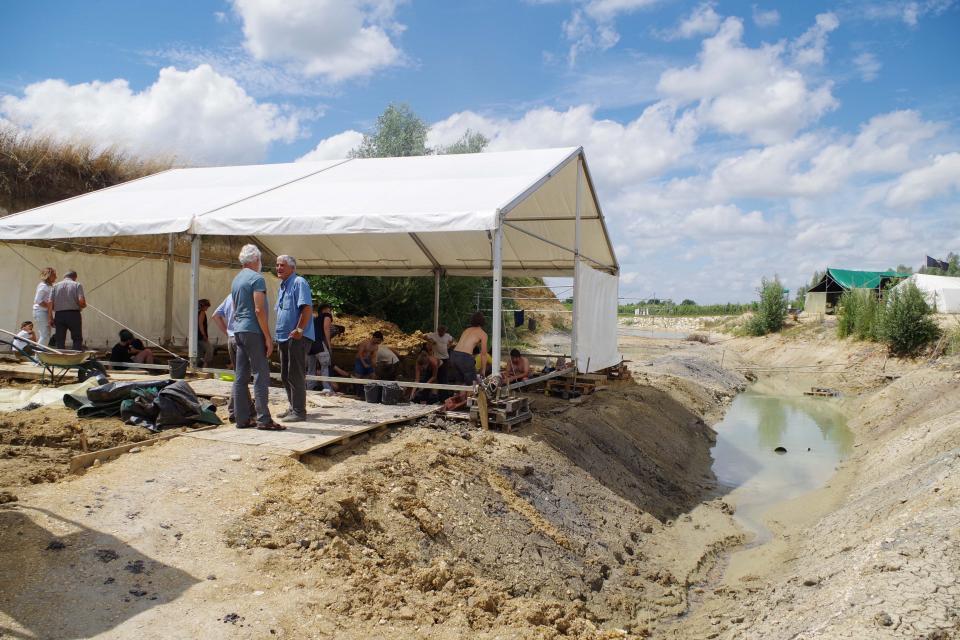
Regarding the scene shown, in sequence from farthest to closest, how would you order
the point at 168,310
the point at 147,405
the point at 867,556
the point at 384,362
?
the point at 168,310, the point at 384,362, the point at 147,405, the point at 867,556

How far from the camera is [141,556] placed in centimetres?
392

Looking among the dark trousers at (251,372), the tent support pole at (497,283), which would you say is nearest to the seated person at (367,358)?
the tent support pole at (497,283)

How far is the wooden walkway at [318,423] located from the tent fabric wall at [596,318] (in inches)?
129

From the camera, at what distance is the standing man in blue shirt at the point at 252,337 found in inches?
247

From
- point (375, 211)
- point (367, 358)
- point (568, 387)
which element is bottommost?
point (568, 387)

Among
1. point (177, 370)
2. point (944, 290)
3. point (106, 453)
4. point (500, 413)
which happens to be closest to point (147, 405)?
point (106, 453)

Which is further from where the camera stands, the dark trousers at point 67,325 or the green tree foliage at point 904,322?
the green tree foliage at point 904,322

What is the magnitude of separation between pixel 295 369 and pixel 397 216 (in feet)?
7.27

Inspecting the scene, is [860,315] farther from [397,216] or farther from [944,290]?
[397,216]

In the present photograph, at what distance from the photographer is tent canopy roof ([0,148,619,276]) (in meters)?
8.16

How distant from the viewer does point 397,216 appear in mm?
7852

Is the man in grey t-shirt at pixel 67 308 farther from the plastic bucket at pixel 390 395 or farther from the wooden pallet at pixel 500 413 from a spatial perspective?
the wooden pallet at pixel 500 413

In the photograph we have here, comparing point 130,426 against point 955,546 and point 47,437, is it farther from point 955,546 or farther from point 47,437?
point 955,546

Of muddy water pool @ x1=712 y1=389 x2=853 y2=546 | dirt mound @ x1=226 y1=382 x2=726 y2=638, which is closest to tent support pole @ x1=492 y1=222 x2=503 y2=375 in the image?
dirt mound @ x1=226 y1=382 x2=726 y2=638
